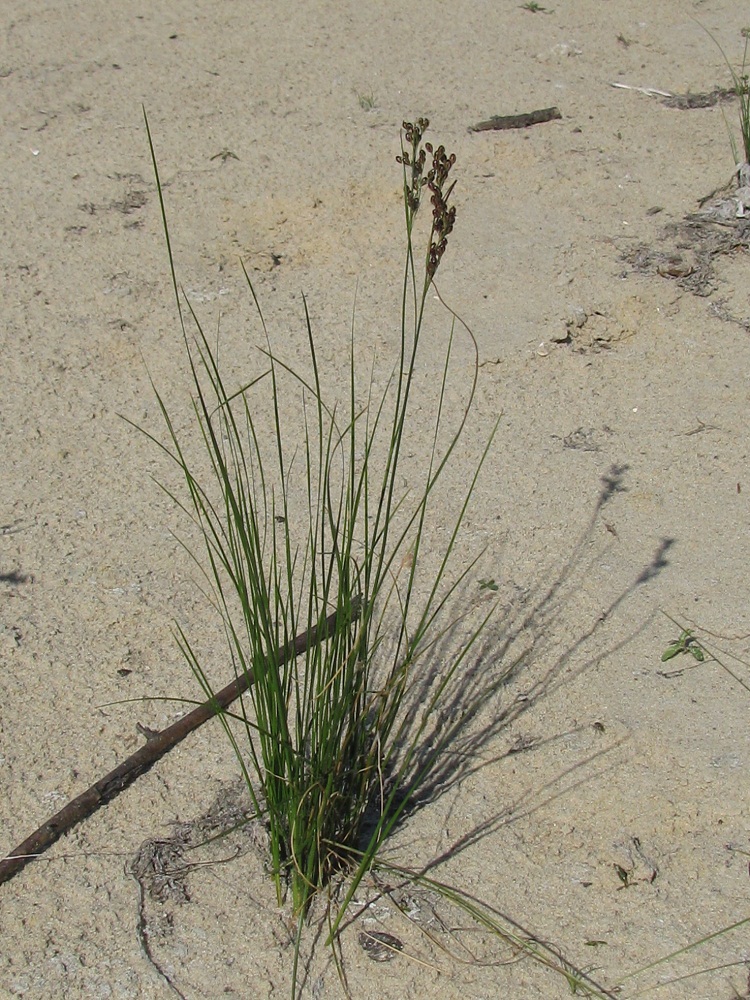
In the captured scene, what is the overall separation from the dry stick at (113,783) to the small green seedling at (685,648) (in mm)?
779

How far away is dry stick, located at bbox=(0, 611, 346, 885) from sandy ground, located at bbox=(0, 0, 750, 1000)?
0.03 m

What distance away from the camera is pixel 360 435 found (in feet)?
10.9

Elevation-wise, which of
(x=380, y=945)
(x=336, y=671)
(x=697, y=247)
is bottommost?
(x=380, y=945)

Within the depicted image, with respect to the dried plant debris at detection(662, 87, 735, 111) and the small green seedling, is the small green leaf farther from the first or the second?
the dried plant debris at detection(662, 87, 735, 111)

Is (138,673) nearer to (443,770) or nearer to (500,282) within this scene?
(443,770)

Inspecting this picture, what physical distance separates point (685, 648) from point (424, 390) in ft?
4.17

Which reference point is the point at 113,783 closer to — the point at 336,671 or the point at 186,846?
the point at 186,846

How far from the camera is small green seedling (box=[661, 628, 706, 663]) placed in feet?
8.43

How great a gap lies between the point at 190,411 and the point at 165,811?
4.81 ft

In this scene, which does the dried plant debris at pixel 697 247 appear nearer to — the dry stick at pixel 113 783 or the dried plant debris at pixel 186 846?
the dry stick at pixel 113 783

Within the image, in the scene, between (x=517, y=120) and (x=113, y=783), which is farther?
(x=517, y=120)

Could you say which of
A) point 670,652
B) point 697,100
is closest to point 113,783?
point 670,652

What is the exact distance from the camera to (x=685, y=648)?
8.46 ft

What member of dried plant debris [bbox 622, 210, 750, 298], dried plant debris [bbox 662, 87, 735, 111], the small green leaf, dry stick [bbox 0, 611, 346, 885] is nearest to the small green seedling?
the small green leaf
